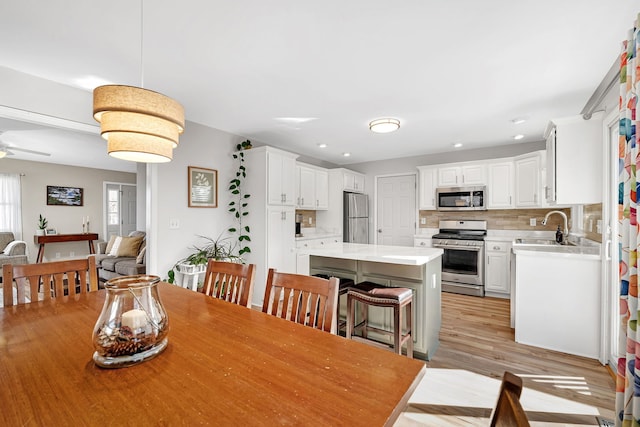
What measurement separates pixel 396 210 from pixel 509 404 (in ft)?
17.6

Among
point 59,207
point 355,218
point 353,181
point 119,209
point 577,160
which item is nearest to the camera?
point 577,160

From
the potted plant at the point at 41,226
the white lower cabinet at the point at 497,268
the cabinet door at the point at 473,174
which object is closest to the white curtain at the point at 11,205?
the potted plant at the point at 41,226

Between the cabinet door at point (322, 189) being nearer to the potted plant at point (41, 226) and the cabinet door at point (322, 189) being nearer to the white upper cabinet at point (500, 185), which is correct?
the white upper cabinet at point (500, 185)

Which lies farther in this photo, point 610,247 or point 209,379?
point 610,247

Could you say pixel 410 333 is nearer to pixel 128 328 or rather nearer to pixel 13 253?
pixel 128 328

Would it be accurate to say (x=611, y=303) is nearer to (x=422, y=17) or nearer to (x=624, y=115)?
(x=624, y=115)

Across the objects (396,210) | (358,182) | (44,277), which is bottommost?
(44,277)

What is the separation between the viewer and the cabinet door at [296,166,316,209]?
4.70 meters

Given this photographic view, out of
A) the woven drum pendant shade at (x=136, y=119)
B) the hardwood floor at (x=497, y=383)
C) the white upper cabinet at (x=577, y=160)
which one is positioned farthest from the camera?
the white upper cabinet at (x=577, y=160)

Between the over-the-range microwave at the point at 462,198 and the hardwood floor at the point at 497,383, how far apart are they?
7.12 feet

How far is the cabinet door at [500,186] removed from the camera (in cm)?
439

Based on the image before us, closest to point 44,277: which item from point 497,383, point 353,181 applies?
point 497,383

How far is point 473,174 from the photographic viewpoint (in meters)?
4.68

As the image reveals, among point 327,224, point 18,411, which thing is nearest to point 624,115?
point 18,411
